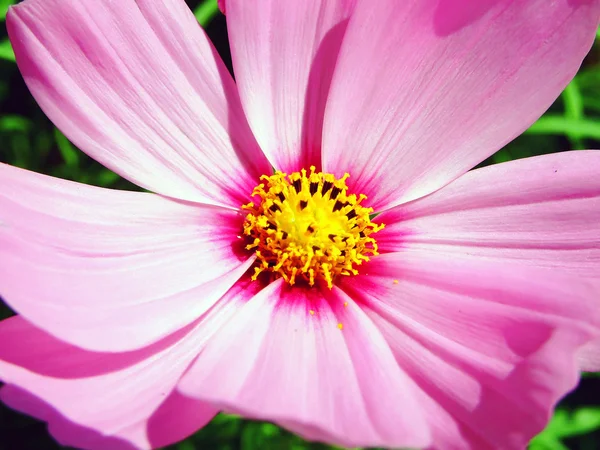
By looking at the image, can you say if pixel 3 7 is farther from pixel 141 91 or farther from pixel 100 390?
pixel 100 390

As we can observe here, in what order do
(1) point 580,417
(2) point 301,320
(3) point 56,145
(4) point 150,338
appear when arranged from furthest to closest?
1. (3) point 56,145
2. (1) point 580,417
3. (2) point 301,320
4. (4) point 150,338

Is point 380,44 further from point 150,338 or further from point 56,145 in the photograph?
point 56,145

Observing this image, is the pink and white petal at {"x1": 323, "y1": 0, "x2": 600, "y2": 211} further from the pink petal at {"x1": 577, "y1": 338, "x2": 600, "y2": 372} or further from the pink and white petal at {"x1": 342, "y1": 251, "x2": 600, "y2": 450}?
the pink petal at {"x1": 577, "y1": 338, "x2": 600, "y2": 372}

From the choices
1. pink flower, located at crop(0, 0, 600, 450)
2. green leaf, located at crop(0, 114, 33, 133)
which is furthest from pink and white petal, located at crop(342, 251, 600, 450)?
green leaf, located at crop(0, 114, 33, 133)

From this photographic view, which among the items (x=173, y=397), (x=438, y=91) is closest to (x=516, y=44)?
(x=438, y=91)

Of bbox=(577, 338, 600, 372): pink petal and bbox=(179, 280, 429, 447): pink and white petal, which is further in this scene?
bbox=(577, 338, 600, 372): pink petal

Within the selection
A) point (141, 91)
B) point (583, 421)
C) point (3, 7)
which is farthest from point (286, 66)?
point (583, 421)

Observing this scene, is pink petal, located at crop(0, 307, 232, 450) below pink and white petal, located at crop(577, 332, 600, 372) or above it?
below
